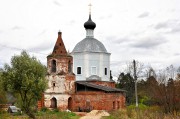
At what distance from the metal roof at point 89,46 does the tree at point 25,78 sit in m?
25.8

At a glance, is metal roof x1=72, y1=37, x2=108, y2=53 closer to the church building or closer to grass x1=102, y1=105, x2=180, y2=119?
the church building

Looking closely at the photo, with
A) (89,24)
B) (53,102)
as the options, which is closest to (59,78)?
(53,102)

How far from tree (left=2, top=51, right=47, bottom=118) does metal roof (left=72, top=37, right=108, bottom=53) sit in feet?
84.5

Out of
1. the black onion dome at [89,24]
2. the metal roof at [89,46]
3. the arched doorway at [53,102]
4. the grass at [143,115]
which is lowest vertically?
the grass at [143,115]

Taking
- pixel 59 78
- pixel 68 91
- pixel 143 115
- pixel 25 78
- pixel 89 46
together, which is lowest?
pixel 143 115

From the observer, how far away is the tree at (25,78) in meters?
34.0

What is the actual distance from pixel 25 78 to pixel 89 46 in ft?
93.0

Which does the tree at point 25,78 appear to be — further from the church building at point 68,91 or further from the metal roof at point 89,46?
the metal roof at point 89,46

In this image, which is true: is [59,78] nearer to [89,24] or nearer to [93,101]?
[93,101]

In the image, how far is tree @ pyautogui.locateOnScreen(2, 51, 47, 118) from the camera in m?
34.0

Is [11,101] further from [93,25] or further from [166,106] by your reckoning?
[166,106]

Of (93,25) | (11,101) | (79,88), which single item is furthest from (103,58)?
(11,101)

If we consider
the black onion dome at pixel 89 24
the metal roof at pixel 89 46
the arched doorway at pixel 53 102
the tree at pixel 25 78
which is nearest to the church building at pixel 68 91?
the arched doorway at pixel 53 102

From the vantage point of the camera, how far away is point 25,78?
33.7 metres
